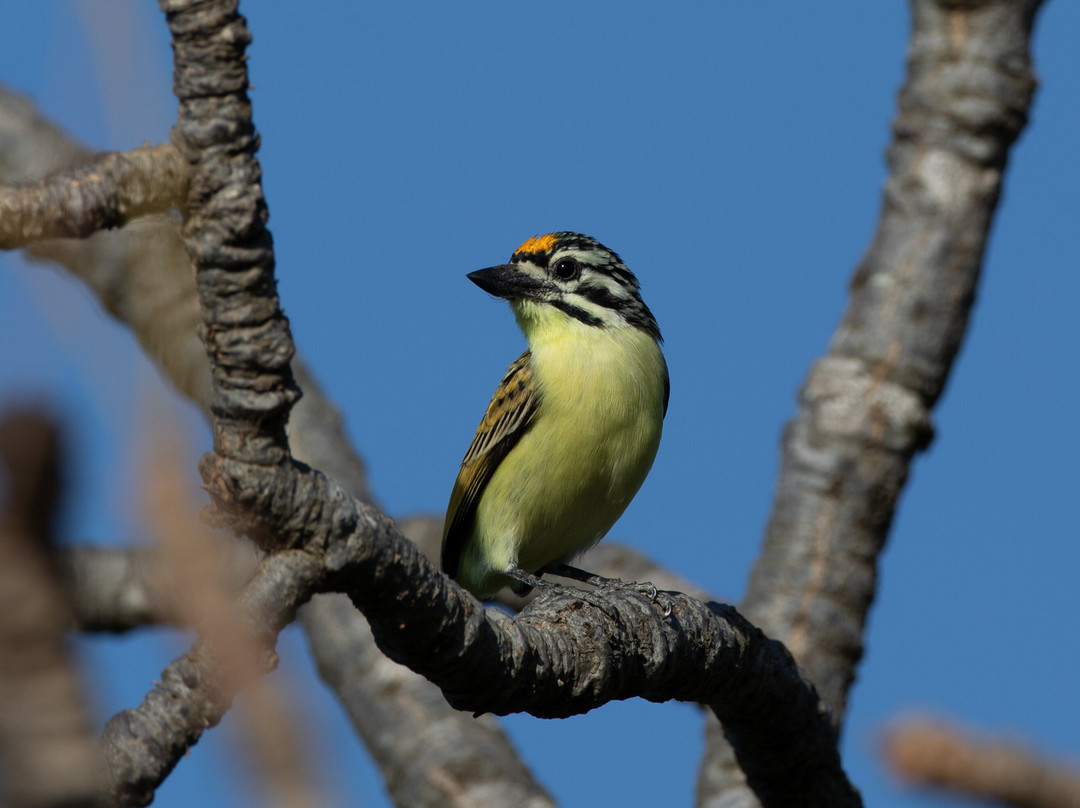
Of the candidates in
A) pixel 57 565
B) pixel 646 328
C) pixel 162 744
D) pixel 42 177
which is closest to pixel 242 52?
pixel 42 177

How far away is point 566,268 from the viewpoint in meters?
7.62

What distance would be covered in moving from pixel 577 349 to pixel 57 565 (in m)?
6.24

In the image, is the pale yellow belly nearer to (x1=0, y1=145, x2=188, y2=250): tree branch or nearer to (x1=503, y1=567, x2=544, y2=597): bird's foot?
(x1=503, y1=567, x2=544, y2=597): bird's foot

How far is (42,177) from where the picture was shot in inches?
93.5

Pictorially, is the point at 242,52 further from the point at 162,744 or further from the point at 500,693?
the point at 500,693

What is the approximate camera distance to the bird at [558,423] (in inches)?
273

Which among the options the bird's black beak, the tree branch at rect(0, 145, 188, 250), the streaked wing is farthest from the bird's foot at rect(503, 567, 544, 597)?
the tree branch at rect(0, 145, 188, 250)

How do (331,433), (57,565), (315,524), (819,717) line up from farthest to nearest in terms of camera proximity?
(331,433) < (819,717) < (315,524) < (57,565)

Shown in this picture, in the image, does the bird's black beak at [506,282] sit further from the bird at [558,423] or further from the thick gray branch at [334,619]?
the thick gray branch at [334,619]

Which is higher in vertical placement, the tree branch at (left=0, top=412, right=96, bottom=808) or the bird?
the bird

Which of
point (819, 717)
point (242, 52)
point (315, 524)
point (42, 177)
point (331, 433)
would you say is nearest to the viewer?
point (42, 177)

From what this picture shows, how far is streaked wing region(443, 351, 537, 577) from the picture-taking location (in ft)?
23.4

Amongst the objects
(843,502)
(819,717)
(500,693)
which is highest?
(843,502)

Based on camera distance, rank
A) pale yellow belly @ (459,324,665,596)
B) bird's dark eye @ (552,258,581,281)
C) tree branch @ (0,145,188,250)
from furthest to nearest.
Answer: bird's dark eye @ (552,258,581,281), pale yellow belly @ (459,324,665,596), tree branch @ (0,145,188,250)
